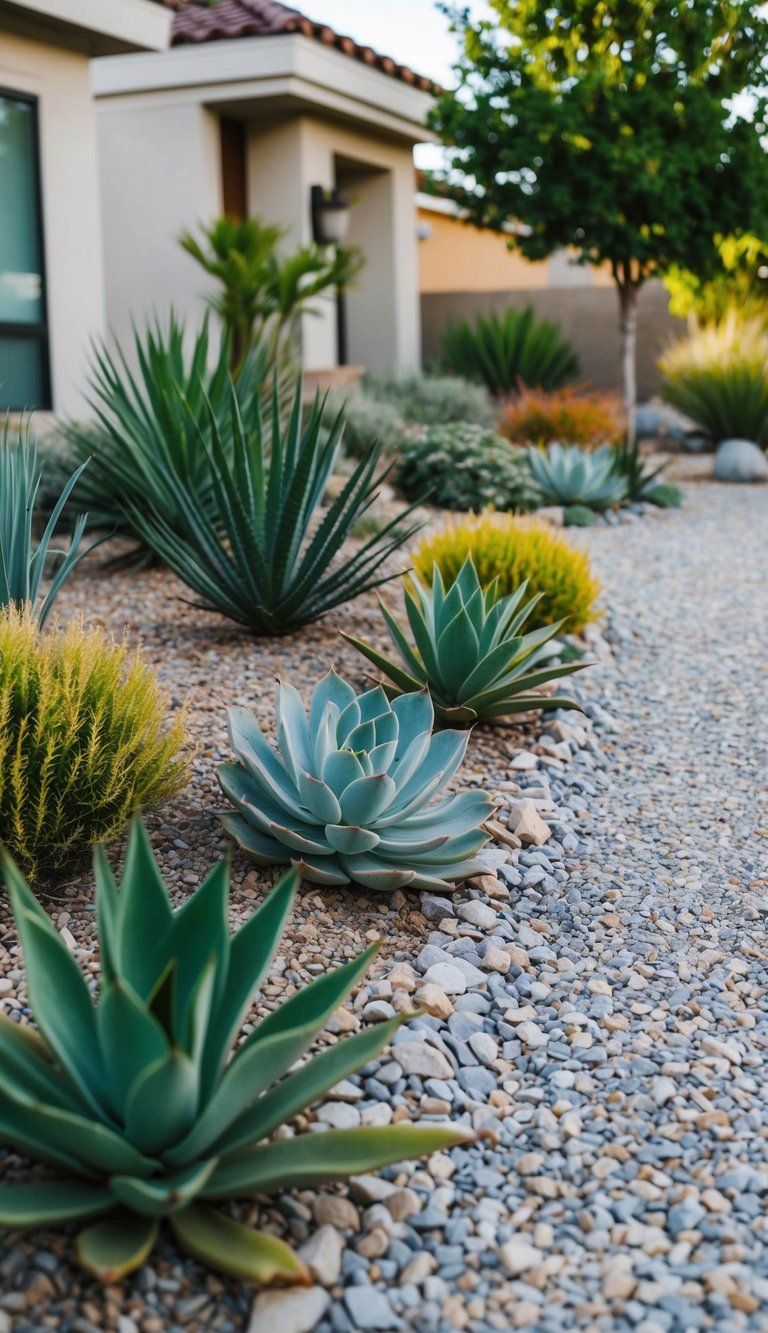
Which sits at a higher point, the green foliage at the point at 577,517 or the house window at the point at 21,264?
the house window at the point at 21,264

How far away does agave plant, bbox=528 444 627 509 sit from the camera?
371 inches

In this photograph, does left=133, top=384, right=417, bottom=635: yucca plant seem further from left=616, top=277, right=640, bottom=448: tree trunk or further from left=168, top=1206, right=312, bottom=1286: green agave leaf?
left=616, top=277, right=640, bottom=448: tree trunk

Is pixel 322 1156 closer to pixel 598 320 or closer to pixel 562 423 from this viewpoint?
pixel 562 423

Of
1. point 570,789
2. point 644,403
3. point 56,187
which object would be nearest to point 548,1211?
point 570,789

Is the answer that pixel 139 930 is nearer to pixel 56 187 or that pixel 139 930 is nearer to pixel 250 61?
pixel 56 187

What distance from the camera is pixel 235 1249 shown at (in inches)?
83.4

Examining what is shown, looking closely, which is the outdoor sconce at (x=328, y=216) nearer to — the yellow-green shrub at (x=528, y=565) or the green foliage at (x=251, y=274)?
the green foliage at (x=251, y=274)

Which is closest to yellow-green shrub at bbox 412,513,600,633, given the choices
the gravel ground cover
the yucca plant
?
the gravel ground cover

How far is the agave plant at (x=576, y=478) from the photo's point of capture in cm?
942

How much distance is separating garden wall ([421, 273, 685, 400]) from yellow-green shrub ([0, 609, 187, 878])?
14.5 meters

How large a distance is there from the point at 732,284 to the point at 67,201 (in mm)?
7553

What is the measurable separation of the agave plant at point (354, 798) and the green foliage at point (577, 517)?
225 inches

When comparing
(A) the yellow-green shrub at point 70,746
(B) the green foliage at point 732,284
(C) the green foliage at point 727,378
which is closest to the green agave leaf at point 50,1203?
(A) the yellow-green shrub at point 70,746

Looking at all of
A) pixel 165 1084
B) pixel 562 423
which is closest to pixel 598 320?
pixel 562 423
